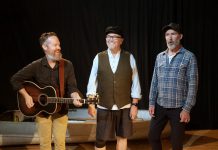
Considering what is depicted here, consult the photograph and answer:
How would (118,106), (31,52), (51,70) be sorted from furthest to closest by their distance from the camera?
(31,52) < (118,106) < (51,70)

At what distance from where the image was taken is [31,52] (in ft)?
19.2

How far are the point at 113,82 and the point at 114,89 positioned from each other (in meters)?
0.07

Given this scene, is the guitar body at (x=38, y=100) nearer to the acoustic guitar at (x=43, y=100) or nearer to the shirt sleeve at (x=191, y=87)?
the acoustic guitar at (x=43, y=100)

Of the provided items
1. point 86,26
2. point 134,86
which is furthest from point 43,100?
point 86,26

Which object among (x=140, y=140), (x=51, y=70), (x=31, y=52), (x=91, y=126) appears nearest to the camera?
(x=51, y=70)

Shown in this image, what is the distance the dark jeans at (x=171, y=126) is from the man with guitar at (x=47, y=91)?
76 centimetres

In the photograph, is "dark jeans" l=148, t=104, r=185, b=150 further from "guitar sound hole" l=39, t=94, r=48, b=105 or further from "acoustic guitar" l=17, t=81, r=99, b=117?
"guitar sound hole" l=39, t=94, r=48, b=105

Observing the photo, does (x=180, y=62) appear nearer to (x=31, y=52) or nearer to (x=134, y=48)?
(x=134, y=48)

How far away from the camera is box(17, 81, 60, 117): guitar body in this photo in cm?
322

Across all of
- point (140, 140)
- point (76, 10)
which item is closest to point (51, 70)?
point (140, 140)

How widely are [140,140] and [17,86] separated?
2.49 metres

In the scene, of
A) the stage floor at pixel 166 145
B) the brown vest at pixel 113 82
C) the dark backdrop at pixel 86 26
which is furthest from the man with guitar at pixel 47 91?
the dark backdrop at pixel 86 26

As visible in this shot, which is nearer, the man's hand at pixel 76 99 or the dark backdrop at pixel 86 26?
the man's hand at pixel 76 99

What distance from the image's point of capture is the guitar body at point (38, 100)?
3.22 m
